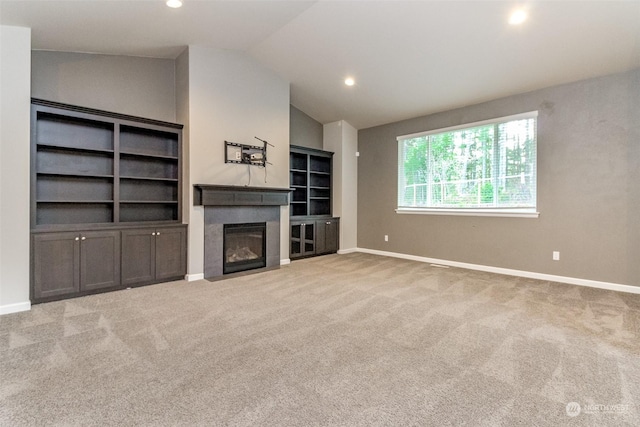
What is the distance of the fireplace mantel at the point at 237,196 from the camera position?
4.38 m

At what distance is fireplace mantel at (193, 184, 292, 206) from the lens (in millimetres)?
4375

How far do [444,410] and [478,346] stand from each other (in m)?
0.93

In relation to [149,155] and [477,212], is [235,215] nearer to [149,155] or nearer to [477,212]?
[149,155]

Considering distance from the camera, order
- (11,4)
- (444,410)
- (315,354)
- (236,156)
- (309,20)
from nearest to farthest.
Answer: (444,410)
(315,354)
(11,4)
(309,20)
(236,156)

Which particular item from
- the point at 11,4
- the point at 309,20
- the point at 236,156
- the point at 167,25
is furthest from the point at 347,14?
the point at 11,4

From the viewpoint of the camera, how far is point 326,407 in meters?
1.66

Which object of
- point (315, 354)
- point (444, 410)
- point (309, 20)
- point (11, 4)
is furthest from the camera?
point (309, 20)

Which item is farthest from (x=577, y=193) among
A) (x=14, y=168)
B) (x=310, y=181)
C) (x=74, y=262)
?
(x=14, y=168)

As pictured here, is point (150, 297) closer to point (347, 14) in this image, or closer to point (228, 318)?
point (228, 318)

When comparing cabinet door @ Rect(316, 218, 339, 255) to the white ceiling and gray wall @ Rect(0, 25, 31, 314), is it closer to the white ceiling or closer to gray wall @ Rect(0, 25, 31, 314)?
the white ceiling

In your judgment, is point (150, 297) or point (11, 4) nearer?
point (11, 4)

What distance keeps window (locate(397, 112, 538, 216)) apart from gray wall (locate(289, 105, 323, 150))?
1.85 meters

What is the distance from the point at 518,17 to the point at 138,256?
5181mm

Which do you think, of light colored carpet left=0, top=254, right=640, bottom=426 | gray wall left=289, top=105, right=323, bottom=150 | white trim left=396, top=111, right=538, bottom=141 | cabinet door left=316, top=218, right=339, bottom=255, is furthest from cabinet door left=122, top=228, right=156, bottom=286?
white trim left=396, top=111, right=538, bottom=141
